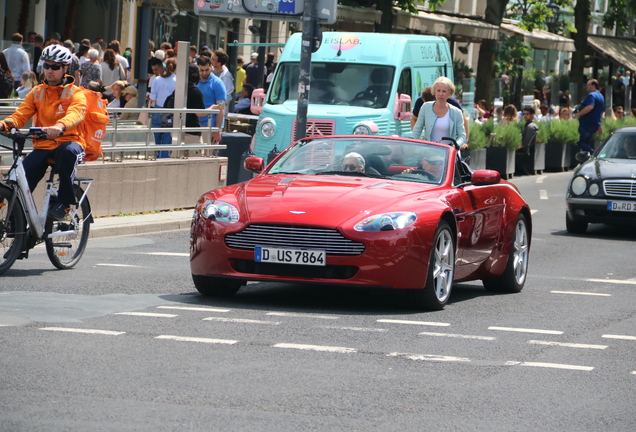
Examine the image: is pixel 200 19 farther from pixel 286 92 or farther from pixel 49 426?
pixel 49 426

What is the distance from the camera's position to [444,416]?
234 inches

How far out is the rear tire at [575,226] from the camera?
17922mm

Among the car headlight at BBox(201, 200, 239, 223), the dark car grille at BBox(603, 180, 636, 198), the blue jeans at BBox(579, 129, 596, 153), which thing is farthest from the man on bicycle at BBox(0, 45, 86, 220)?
the blue jeans at BBox(579, 129, 596, 153)

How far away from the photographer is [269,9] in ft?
63.8

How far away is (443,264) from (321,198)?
106 centimetres

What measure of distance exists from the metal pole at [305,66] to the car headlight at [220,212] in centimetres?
871

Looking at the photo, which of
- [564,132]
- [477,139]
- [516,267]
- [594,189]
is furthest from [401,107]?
[564,132]

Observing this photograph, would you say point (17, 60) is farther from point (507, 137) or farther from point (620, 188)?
point (620, 188)

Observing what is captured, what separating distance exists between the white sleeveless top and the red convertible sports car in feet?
13.6

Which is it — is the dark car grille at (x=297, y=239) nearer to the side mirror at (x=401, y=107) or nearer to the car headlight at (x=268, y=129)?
the car headlight at (x=268, y=129)

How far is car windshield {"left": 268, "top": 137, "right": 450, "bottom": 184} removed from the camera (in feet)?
33.9

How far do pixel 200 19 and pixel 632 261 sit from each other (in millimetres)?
24185

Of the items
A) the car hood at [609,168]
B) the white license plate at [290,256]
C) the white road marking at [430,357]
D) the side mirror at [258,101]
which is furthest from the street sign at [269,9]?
the white road marking at [430,357]

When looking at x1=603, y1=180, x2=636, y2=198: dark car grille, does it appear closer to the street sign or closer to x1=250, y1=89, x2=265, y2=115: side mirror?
the street sign
